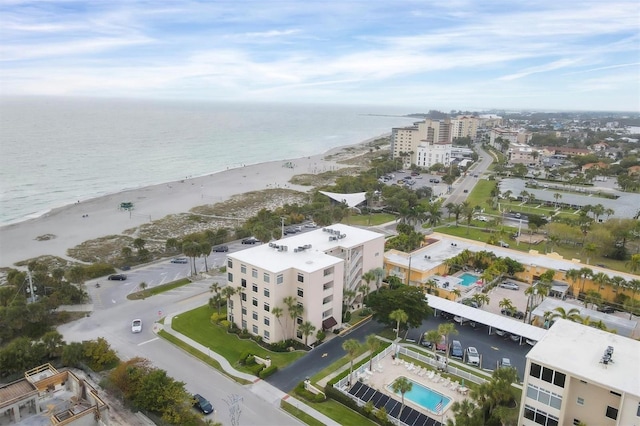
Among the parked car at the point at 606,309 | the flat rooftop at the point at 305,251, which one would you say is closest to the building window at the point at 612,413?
the flat rooftop at the point at 305,251

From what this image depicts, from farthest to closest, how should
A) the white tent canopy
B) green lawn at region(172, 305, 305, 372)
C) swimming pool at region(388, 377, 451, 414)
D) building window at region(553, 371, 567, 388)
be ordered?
the white tent canopy
green lawn at region(172, 305, 305, 372)
swimming pool at region(388, 377, 451, 414)
building window at region(553, 371, 567, 388)

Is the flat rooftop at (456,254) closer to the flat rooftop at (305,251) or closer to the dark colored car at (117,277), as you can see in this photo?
the flat rooftop at (305,251)

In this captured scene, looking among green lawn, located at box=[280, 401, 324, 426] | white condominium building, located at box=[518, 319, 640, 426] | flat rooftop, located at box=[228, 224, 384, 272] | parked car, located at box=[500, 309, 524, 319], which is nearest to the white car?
parked car, located at box=[500, 309, 524, 319]

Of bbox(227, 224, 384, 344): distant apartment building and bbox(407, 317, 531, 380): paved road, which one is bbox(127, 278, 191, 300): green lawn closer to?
bbox(227, 224, 384, 344): distant apartment building

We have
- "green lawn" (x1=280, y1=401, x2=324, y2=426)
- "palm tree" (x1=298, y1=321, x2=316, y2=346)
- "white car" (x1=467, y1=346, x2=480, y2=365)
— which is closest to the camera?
"green lawn" (x1=280, y1=401, x2=324, y2=426)

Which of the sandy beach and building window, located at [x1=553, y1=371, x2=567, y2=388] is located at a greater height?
building window, located at [x1=553, y1=371, x2=567, y2=388]

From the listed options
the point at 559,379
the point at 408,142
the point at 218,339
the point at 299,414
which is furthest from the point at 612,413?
the point at 408,142

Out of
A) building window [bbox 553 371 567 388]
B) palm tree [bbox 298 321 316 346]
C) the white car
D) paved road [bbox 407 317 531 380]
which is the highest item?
building window [bbox 553 371 567 388]
